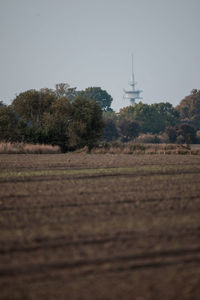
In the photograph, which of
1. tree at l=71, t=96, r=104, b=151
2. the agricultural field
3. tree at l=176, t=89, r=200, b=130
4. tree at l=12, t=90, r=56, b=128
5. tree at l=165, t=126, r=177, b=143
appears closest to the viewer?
the agricultural field

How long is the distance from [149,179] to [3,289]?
11.9 metres

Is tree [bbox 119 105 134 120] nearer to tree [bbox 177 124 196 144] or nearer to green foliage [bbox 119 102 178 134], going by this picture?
green foliage [bbox 119 102 178 134]

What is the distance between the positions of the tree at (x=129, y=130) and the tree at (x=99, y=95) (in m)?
46.8

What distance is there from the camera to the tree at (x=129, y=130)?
84375 mm

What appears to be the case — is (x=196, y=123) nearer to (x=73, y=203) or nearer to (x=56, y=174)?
(x=56, y=174)

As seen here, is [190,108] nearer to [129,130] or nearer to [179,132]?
[129,130]

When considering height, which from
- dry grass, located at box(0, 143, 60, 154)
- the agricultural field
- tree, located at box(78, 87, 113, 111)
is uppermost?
tree, located at box(78, 87, 113, 111)

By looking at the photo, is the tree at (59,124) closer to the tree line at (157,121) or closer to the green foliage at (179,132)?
the tree line at (157,121)

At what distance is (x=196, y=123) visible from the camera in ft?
373

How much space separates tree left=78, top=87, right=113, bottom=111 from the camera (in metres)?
132

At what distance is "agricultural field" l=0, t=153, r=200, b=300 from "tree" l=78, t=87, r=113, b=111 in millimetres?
119614

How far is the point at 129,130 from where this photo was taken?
8431cm

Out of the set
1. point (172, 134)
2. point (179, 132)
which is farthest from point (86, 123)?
point (172, 134)

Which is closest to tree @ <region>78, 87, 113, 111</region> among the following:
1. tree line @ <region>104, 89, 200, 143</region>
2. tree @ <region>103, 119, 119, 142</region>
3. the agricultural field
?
tree line @ <region>104, 89, 200, 143</region>
